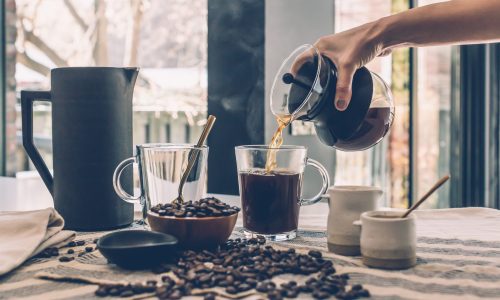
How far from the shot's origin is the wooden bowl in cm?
109

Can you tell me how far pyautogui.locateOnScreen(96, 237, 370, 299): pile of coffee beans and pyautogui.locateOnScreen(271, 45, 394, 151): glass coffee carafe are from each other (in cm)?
33

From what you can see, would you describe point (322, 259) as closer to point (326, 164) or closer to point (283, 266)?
point (283, 266)

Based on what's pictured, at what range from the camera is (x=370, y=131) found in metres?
1.31

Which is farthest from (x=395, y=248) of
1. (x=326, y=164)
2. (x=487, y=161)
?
(x=487, y=161)

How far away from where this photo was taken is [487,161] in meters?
2.95

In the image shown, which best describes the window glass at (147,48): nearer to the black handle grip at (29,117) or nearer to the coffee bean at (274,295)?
the black handle grip at (29,117)

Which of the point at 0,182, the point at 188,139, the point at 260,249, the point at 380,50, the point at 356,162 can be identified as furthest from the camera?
the point at 188,139

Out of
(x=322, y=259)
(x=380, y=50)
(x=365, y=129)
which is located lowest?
(x=322, y=259)

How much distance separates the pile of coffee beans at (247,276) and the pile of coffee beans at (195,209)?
0.07 meters

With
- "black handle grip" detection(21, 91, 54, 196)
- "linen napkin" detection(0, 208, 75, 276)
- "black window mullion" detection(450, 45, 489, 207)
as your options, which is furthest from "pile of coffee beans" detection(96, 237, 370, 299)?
"black window mullion" detection(450, 45, 489, 207)

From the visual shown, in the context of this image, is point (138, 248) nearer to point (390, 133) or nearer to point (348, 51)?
point (348, 51)

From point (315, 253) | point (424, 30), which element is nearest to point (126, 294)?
point (315, 253)

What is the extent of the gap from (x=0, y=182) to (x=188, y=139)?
98.5 inches

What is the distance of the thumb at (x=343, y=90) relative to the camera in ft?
4.02
